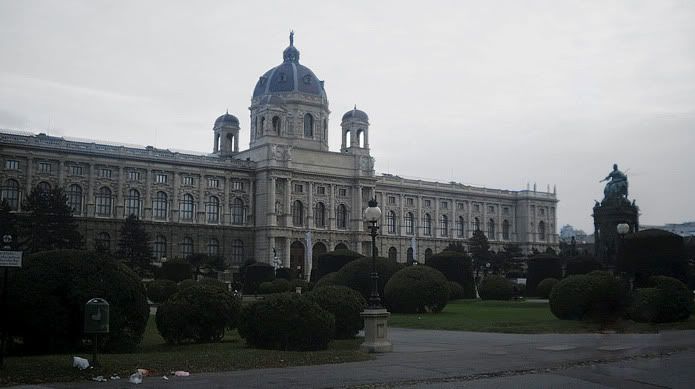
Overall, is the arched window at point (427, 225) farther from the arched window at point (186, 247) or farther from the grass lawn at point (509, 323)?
the grass lawn at point (509, 323)

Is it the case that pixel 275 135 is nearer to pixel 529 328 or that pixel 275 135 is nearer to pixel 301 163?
pixel 301 163

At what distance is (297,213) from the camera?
303 feet

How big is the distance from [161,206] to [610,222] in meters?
51.3

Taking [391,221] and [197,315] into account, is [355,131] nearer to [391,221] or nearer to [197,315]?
[391,221]

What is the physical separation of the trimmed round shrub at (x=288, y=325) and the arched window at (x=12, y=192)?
6338cm

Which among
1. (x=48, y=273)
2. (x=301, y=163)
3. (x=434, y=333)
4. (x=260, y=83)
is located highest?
(x=260, y=83)

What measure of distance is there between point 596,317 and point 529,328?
3305 mm

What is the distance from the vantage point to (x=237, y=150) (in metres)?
99.9

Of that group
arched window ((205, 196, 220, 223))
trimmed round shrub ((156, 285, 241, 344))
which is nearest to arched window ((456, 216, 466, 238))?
arched window ((205, 196, 220, 223))

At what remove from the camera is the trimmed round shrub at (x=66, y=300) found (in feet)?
53.2

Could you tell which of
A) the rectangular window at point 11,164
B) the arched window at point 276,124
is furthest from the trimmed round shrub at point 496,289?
the arched window at point 276,124

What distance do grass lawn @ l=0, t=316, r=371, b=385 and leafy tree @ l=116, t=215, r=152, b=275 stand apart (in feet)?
167

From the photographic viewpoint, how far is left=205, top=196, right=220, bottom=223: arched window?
287 feet

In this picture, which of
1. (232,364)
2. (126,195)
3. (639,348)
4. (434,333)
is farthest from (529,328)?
(126,195)
